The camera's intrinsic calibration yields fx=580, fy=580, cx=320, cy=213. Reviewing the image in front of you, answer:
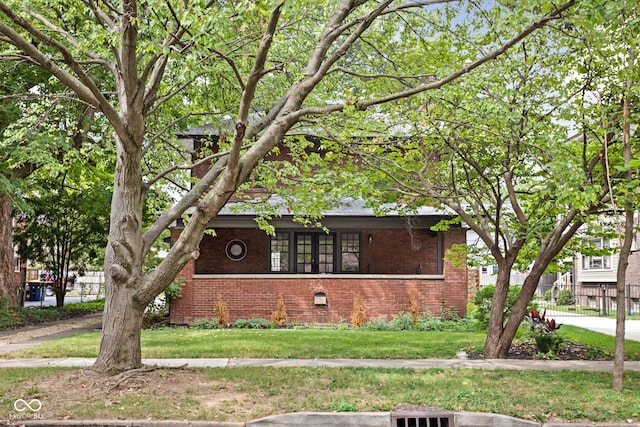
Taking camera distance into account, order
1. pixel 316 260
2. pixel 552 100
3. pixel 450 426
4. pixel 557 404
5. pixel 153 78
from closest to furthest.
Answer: pixel 450 426 < pixel 557 404 < pixel 153 78 < pixel 552 100 < pixel 316 260

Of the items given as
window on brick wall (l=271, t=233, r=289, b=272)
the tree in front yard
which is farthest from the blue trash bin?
the tree in front yard

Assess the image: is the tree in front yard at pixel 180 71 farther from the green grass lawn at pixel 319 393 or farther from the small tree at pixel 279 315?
the small tree at pixel 279 315

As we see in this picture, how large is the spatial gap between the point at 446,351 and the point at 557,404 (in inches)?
192

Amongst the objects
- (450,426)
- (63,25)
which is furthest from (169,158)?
(450,426)

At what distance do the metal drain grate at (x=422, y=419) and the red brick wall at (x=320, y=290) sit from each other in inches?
489

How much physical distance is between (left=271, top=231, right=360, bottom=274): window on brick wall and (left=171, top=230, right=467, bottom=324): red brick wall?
2.92 metres

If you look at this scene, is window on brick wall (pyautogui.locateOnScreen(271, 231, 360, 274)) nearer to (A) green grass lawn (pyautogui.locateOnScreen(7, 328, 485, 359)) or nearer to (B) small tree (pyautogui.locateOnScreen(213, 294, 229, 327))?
(B) small tree (pyautogui.locateOnScreen(213, 294, 229, 327))

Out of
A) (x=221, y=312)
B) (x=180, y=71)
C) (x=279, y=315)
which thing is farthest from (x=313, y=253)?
(x=180, y=71)

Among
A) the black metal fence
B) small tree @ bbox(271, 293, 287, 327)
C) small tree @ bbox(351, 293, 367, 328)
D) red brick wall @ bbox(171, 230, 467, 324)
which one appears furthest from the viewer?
the black metal fence

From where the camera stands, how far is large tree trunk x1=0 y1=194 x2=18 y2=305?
65.0 feet

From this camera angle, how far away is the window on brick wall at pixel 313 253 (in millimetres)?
22484

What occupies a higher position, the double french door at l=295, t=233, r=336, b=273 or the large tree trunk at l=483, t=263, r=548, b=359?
the double french door at l=295, t=233, r=336, b=273

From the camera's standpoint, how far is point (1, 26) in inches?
280

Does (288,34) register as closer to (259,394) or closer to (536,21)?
(536,21)
